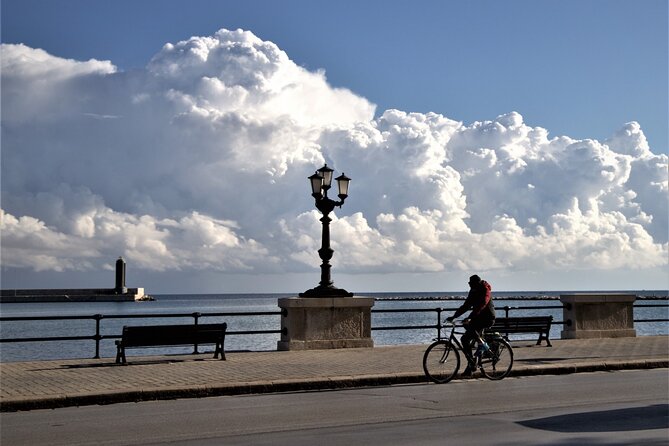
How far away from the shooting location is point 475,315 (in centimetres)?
1523

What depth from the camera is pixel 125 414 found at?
37.7 ft

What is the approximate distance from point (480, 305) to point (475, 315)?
0.20 meters

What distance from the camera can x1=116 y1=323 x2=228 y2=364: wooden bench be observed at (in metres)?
16.9

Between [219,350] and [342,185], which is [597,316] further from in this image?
[219,350]

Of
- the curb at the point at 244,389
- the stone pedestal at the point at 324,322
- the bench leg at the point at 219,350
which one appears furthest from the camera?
the stone pedestal at the point at 324,322

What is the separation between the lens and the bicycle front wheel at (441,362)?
1498 centimetres

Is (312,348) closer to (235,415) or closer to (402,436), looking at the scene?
(235,415)

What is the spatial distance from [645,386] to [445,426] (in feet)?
17.7

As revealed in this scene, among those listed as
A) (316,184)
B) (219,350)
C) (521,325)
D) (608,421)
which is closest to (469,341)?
(608,421)

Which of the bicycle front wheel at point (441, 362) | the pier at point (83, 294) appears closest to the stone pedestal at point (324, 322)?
the bicycle front wheel at point (441, 362)

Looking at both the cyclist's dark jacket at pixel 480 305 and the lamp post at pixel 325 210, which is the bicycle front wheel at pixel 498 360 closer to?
the cyclist's dark jacket at pixel 480 305

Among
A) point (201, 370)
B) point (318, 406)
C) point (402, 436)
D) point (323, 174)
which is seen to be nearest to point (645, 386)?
point (318, 406)

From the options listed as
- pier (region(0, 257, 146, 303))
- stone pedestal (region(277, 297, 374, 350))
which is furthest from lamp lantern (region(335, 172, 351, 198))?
pier (region(0, 257, 146, 303))

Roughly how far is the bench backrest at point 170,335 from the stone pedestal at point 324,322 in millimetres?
2286
